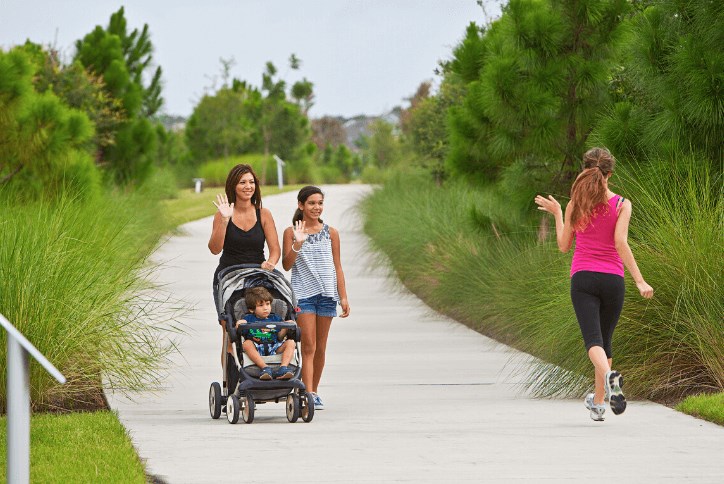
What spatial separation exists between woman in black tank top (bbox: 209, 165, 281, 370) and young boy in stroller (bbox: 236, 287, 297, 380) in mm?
507

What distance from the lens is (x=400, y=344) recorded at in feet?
48.0

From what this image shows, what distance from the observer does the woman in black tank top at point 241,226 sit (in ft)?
32.8

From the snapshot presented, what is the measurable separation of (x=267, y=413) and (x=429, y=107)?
21.7 meters

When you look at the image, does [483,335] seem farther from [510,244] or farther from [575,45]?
[575,45]

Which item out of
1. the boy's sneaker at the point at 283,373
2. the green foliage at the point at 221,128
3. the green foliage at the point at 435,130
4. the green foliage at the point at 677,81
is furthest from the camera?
the green foliage at the point at 221,128

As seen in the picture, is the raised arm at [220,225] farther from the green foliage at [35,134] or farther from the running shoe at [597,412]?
the green foliage at [35,134]

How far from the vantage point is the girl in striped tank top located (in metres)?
10.0

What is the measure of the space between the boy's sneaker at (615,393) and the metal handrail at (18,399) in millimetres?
4464

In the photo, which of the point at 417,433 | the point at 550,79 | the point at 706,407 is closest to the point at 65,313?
the point at 417,433

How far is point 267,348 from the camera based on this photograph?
9.48 meters

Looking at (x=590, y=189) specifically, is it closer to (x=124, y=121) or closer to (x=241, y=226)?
(x=241, y=226)

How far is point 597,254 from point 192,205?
31.6 m

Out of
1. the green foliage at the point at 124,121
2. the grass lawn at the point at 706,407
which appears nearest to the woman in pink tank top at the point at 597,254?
the grass lawn at the point at 706,407

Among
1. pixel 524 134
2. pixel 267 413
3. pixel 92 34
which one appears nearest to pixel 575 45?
pixel 524 134
